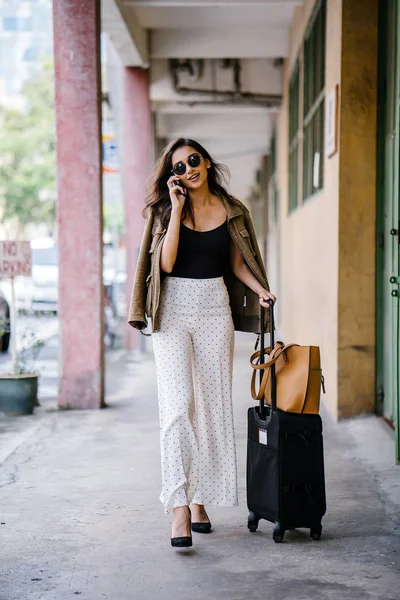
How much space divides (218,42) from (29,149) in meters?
23.5

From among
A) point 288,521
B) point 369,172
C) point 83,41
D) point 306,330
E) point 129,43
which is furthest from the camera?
point 129,43

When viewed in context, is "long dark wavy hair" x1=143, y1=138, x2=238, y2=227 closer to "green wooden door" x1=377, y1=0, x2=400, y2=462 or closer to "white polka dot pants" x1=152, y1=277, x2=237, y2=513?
A: "white polka dot pants" x1=152, y1=277, x2=237, y2=513

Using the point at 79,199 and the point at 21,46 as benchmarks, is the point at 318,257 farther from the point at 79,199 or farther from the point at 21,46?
the point at 21,46

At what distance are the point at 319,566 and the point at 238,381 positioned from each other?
20.6 feet

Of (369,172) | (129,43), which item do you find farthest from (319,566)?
(129,43)

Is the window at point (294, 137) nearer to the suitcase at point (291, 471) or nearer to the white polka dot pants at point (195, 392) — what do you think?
the white polka dot pants at point (195, 392)

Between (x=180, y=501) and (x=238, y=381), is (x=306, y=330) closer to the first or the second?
(x=238, y=381)

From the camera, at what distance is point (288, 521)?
13.4ft

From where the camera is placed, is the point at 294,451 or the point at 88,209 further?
the point at 88,209

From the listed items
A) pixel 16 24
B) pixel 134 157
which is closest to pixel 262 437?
pixel 134 157

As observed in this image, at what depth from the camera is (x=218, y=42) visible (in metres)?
13.0

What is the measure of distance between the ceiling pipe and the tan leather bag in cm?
1069

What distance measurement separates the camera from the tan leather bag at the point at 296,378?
4055 millimetres

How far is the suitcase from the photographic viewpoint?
4066 millimetres
